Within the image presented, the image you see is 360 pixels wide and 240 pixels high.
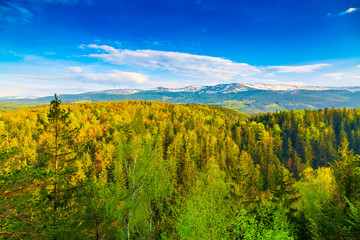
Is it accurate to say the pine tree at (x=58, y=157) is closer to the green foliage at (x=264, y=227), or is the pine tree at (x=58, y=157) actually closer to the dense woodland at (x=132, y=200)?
the dense woodland at (x=132, y=200)

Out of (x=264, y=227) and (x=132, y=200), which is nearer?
(x=132, y=200)

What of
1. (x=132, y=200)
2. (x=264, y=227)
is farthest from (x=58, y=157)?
(x=264, y=227)

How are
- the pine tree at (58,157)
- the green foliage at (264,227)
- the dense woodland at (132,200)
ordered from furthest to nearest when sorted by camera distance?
the pine tree at (58,157) < the green foliage at (264,227) < the dense woodland at (132,200)

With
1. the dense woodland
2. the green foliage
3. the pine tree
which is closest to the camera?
the dense woodland

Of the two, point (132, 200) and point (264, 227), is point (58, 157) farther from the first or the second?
point (264, 227)

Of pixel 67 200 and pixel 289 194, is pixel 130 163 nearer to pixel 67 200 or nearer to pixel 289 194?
pixel 67 200

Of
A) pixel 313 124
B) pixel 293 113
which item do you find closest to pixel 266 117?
pixel 293 113

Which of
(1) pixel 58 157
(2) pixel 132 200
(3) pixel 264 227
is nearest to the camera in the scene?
(1) pixel 58 157

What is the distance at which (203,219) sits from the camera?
52.2 ft

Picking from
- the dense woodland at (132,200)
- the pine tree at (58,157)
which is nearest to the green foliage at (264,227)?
the dense woodland at (132,200)

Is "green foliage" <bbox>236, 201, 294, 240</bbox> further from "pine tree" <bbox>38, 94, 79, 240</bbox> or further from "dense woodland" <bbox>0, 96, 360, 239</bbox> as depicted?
"pine tree" <bbox>38, 94, 79, 240</bbox>

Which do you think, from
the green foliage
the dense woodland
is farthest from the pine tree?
the green foliage

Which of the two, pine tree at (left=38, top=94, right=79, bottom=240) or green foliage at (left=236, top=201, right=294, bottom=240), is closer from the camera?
green foliage at (left=236, top=201, right=294, bottom=240)

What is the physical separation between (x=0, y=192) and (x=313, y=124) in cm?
14789
